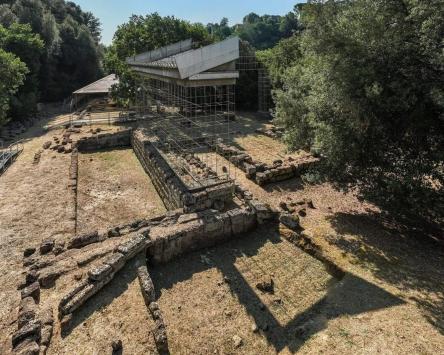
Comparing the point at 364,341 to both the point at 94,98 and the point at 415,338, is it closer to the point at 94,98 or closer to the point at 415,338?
the point at 415,338

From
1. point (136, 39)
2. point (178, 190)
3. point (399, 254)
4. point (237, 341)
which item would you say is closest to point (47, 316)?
point (237, 341)

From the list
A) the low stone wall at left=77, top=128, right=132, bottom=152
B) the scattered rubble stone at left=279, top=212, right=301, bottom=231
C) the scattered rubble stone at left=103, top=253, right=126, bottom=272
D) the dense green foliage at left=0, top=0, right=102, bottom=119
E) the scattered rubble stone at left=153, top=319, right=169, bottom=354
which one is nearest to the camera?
the scattered rubble stone at left=153, top=319, right=169, bottom=354

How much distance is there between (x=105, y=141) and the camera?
20.3 m

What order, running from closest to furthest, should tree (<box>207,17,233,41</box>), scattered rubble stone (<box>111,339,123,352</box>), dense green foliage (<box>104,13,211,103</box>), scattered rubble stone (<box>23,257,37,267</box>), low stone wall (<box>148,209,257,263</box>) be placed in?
scattered rubble stone (<box>111,339,123,352</box>) < scattered rubble stone (<box>23,257,37,267</box>) < low stone wall (<box>148,209,257,263</box>) < dense green foliage (<box>104,13,211,103</box>) < tree (<box>207,17,233,41</box>)

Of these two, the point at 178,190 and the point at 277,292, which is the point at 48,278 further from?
the point at 277,292

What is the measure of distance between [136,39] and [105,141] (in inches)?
413

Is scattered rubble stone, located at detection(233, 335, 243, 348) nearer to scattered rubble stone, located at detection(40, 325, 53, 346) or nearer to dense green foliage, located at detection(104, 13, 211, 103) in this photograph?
scattered rubble stone, located at detection(40, 325, 53, 346)

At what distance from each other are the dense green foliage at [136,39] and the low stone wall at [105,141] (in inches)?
255

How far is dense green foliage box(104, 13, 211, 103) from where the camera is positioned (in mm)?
25797

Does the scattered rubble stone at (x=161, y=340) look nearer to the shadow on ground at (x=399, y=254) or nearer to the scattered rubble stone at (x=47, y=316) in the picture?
the scattered rubble stone at (x=47, y=316)

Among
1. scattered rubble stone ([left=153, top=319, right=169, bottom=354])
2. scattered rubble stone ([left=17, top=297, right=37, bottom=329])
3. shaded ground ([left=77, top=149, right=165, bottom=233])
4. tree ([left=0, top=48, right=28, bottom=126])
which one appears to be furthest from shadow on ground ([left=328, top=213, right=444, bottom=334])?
tree ([left=0, top=48, right=28, bottom=126])

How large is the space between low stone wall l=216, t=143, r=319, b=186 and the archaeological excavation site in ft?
0.19

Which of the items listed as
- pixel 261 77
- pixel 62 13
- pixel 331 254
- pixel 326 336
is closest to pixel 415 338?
pixel 326 336

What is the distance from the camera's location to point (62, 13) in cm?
5262
